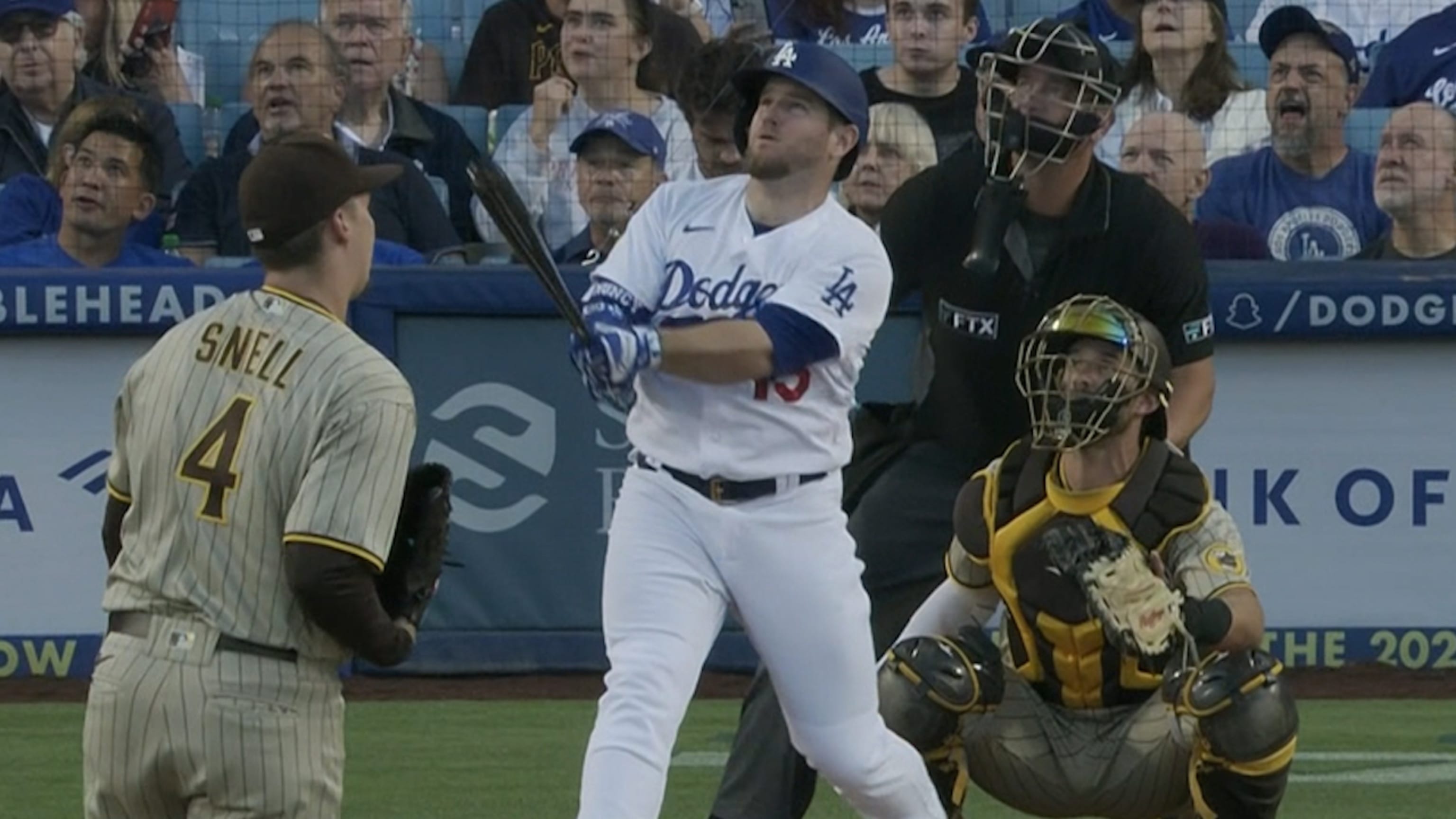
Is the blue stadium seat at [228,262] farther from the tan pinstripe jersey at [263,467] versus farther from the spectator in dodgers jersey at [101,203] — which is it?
the tan pinstripe jersey at [263,467]

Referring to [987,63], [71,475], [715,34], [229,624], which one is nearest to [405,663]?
[71,475]

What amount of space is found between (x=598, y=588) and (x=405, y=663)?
682mm

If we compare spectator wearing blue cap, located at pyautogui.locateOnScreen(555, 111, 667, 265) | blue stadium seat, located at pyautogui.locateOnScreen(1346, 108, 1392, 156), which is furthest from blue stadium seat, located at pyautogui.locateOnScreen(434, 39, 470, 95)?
blue stadium seat, located at pyautogui.locateOnScreen(1346, 108, 1392, 156)

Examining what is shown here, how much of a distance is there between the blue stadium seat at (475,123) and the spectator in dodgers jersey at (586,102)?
0.16 m

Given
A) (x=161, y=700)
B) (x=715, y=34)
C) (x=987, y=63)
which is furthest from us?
(x=715, y=34)

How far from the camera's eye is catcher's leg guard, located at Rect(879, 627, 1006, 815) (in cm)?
513

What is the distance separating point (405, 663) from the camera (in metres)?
8.91

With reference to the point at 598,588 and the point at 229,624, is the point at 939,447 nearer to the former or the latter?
the point at 229,624

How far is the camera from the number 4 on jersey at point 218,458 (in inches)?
147

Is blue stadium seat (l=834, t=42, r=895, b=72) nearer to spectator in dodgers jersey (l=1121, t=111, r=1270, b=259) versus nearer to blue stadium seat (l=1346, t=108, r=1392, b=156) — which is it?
spectator in dodgers jersey (l=1121, t=111, r=1270, b=259)

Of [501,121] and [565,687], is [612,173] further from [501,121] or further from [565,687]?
[565,687]

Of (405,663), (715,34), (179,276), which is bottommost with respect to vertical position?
(405,663)

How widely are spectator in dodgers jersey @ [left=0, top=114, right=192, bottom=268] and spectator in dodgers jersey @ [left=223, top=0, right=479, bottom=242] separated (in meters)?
0.55

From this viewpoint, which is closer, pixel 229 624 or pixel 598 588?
pixel 229 624
